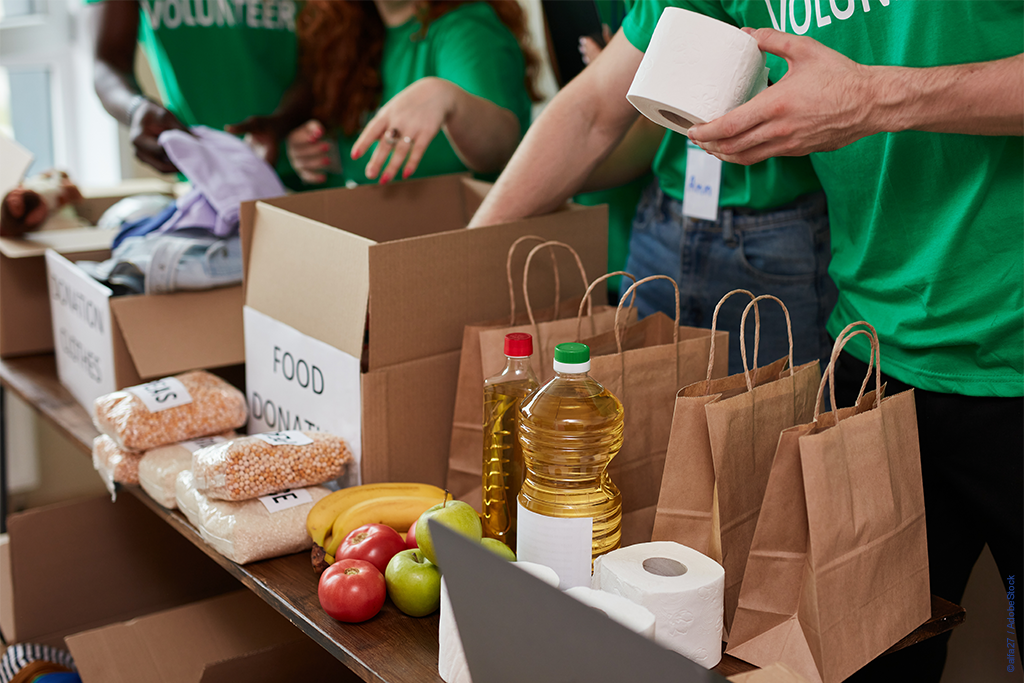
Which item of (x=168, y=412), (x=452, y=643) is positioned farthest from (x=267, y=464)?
(x=452, y=643)

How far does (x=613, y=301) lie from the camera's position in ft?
5.93

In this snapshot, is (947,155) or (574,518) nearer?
(574,518)

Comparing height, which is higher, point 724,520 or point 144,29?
point 144,29

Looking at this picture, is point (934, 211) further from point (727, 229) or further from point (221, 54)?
point (221, 54)

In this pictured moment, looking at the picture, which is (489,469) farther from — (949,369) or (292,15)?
(292,15)

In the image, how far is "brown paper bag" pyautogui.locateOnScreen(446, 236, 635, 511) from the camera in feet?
3.76

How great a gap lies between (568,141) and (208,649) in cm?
101

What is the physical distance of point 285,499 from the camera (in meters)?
1.15

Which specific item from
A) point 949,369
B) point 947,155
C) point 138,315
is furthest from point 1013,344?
point 138,315

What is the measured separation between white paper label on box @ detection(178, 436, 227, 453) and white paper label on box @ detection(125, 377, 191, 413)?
0.06 m

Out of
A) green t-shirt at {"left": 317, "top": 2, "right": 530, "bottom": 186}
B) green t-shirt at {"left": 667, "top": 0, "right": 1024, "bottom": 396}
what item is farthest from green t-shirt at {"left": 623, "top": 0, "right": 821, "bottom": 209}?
green t-shirt at {"left": 317, "top": 2, "right": 530, "bottom": 186}

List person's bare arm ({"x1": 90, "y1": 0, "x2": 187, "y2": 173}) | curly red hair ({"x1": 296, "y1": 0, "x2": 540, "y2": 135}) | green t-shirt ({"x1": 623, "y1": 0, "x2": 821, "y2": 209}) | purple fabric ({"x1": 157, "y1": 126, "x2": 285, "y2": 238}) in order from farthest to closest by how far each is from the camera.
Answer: person's bare arm ({"x1": 90, "y1": 0, "x2": 187, "y2": 173}) < curly red hair ({"x1": 296, "y1": 0, "x2": 540, "y2": 135}) < purple fabric ({"x1": 157, "y1": 126, "x2": 285, "y2": 238}) < green t-shirt ({"x1": 623, "y1": 0, "x2": 821, "y2": 209})

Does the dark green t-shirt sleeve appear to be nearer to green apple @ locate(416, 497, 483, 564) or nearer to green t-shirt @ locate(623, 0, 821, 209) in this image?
green t-shirt @ locate(623, 0, 821, 209)

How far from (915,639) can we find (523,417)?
0.48 meters
